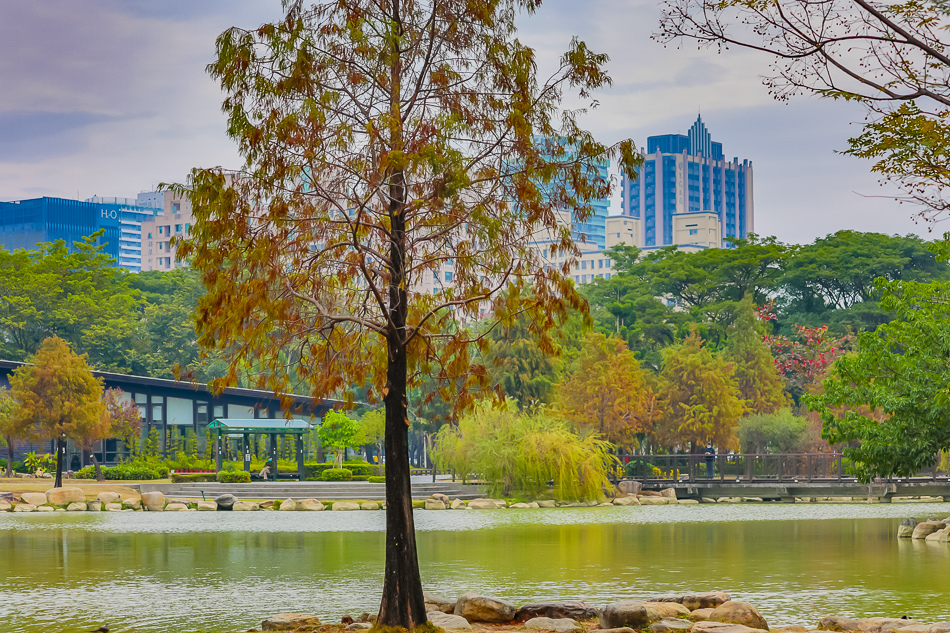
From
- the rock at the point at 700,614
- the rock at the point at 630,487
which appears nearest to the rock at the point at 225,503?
the rock at the point at 630,487

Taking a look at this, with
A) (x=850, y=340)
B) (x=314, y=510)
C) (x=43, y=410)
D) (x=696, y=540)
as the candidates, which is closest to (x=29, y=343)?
(x=43, y=410)

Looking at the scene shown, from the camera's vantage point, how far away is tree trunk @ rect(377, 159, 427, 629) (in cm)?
1058

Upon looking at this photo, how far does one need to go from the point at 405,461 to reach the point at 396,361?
40.8 inches

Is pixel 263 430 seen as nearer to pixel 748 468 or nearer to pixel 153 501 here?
pixel 153 501

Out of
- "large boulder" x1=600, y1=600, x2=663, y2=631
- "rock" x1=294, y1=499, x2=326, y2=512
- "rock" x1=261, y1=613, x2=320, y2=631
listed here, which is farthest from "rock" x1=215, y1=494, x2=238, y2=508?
"large boulder" x1=600, y1=600, x2=663, y2=631

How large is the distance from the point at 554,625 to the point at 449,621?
107cm

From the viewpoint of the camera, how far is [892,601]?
13.4 metres

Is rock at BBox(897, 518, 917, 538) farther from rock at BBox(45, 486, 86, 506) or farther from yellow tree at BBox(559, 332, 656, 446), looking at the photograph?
rock at BBox(45, 486, 86, 506)

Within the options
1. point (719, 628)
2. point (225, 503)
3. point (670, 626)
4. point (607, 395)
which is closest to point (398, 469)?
point (670, 626)

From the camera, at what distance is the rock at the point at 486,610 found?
A: 1147 cm

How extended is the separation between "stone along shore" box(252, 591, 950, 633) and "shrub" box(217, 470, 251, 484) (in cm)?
3062

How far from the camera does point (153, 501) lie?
34.6 meters

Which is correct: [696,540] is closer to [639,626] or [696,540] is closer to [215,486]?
[639,626]

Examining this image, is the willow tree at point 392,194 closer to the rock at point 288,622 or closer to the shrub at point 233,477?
the rock at point 288,622
